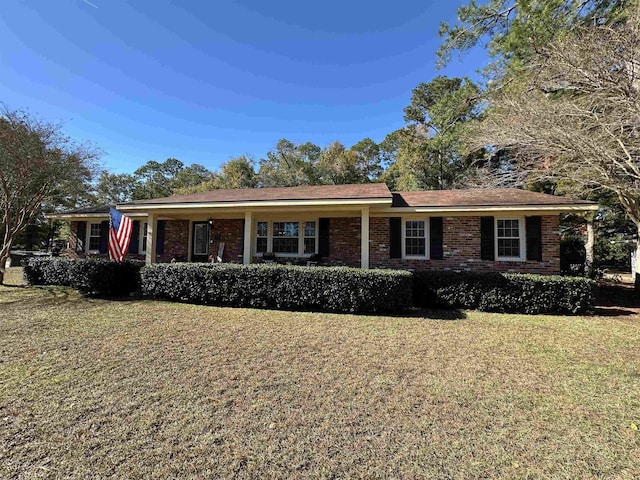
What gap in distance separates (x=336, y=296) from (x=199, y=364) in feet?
12.7

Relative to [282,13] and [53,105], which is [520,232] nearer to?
[282,13]

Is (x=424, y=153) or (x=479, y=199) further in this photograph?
(x=424, y=153)

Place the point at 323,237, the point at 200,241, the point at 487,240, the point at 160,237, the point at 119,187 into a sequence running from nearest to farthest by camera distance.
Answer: the point at 487,240 < the point at 323,237 < the point at 200,241 < the point at 160,237 < the point at 119,187

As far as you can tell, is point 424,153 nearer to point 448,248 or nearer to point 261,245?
point 448,248

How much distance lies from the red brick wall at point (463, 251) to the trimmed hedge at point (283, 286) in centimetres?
326

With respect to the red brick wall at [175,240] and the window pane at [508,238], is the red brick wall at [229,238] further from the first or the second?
the window pane at [508,238]

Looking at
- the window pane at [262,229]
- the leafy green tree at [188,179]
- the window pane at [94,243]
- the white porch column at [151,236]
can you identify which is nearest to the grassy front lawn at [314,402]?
the white porch column at [151,236]

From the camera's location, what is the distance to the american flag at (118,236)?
925cm

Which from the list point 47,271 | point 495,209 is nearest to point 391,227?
point 495,209

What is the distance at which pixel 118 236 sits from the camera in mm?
9367

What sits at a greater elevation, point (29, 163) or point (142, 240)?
point (29, 163)

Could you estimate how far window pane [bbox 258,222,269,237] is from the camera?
41.2ft

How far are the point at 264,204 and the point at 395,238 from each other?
4.63m

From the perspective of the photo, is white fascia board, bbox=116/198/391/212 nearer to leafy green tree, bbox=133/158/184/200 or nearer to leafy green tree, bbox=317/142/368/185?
leafy green tree, bbox=317/142/368/185
